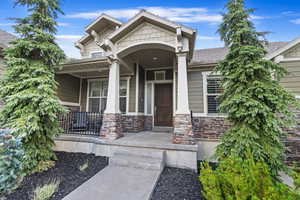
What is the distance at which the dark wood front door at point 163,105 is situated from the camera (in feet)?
23.1

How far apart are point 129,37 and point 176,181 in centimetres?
481

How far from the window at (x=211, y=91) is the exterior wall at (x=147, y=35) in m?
2.49

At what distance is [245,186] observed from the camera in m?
1.65

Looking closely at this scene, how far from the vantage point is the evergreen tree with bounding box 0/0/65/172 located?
3668mm

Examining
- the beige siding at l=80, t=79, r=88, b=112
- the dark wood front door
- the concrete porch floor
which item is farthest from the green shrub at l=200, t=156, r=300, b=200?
the beige siding at l=80, t=79, r=88, b=112

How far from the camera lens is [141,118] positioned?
7.04 meters

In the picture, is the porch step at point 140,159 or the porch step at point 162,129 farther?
the porch step at point 162,129

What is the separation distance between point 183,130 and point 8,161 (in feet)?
12.9


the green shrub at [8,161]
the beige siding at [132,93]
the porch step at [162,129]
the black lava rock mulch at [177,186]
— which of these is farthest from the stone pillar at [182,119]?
the green shrub at [8,161]

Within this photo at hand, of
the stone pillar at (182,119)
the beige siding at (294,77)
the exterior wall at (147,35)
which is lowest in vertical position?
the stone pillar at (182,119)

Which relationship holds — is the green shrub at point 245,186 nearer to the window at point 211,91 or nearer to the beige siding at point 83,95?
the window at point 211,91

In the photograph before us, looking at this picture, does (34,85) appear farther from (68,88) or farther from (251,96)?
(251,96)

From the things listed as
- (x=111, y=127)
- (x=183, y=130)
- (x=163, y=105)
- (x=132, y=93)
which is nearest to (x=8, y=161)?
(x=111, y=127)

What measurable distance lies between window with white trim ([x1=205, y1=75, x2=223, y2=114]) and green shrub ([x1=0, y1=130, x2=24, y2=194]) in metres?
6.03
